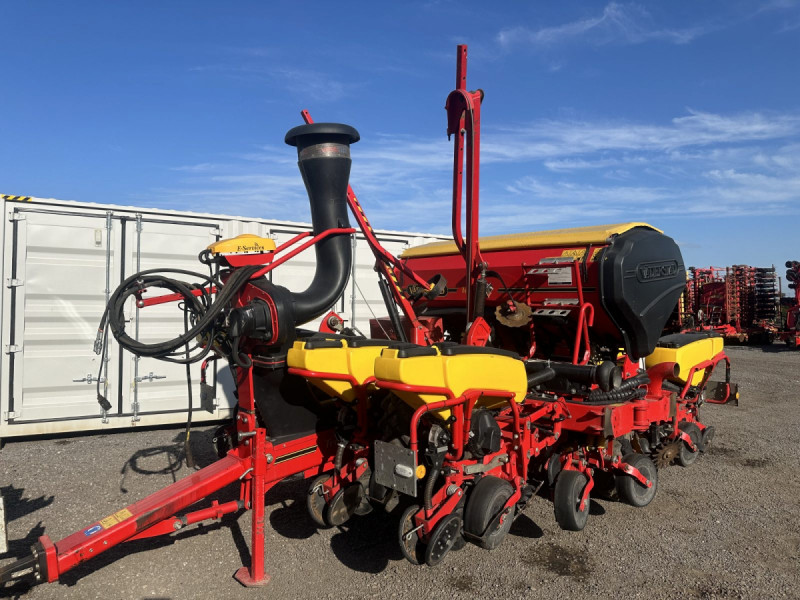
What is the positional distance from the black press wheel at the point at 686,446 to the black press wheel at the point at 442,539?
3.20 m

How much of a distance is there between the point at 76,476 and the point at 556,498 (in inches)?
164

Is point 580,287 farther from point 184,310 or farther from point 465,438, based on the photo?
point 184,310

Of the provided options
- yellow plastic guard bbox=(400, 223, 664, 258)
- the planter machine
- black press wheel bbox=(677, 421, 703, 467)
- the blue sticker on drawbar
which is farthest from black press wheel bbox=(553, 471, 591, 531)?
the blue sticker on drawbar

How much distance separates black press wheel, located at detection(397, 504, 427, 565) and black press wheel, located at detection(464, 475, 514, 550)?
0.32 meters

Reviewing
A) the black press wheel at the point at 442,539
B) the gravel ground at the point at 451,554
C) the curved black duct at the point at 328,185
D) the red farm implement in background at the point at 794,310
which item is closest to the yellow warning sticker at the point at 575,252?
the curved black duct at the point at 328,185

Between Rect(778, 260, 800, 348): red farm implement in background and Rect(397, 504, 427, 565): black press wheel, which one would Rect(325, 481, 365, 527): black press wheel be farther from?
Rect(778, 260, 800, 348): red farm implement in background

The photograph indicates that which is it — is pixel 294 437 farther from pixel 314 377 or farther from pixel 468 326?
pixel 468 326

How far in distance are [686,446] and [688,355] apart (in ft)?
3.09

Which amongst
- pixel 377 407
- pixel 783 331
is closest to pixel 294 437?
pixel 377 407

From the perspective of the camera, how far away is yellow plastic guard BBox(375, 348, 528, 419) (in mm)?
2949

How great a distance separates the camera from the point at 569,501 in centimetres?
400

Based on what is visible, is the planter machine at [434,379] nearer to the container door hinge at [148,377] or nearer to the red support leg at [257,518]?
the red support leg at [257,518]

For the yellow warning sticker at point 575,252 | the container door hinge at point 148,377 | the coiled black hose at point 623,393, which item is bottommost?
the container door hinge at point 148,377

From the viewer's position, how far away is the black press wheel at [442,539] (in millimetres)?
3047
